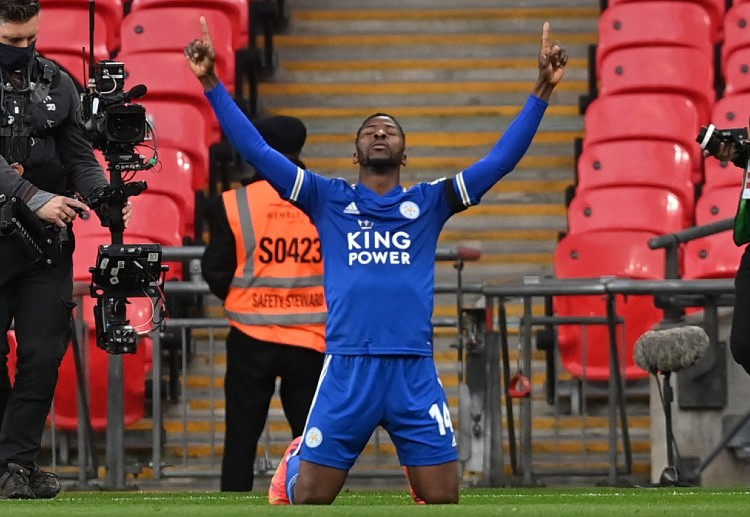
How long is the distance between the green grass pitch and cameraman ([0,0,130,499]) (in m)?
0.32

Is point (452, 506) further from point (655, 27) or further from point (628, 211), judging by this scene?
point (655, 27)

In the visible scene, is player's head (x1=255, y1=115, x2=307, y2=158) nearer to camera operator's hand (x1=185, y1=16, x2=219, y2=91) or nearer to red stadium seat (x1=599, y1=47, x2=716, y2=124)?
camera operator's hand (x1=185, y1=16, x2=219, y2=91)

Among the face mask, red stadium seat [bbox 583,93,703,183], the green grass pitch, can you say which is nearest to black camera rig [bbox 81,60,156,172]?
the face mask

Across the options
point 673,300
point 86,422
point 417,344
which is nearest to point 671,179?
point 673,300

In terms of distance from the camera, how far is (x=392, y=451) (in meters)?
11.2

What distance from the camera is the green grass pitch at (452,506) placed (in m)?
6.27

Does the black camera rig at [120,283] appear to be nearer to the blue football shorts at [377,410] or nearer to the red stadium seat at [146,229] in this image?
the blue football shorts at [377,410]

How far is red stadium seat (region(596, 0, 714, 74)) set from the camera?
46.2ft

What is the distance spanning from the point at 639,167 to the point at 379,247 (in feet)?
20.3

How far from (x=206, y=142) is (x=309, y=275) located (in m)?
4.79

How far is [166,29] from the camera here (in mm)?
14430

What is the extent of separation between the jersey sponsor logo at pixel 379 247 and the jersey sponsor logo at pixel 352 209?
3.4 inches

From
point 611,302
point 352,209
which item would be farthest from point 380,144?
point 611,302

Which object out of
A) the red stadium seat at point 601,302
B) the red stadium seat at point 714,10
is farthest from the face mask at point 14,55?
the red stadium seat at point 714,10
